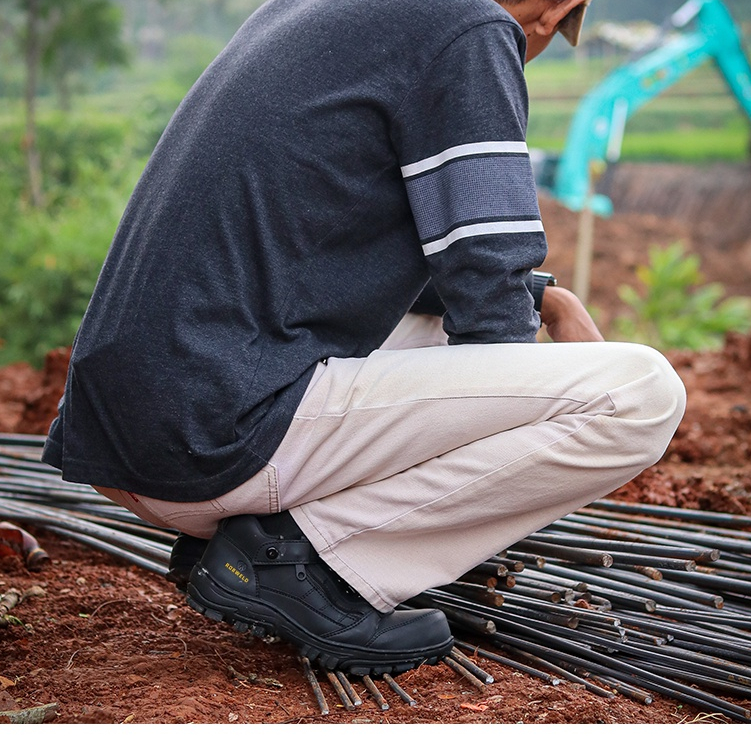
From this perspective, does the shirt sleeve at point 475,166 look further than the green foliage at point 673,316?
No

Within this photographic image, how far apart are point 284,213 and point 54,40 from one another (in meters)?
7.31

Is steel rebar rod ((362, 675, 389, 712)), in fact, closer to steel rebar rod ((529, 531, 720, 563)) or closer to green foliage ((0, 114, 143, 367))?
steel rebar rod ((529, 531, 720, 563))

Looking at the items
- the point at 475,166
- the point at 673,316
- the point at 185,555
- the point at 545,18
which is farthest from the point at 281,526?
the point at 673,316

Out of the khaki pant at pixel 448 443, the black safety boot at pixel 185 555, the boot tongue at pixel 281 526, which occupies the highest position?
the khaki pant at pixel 448 443

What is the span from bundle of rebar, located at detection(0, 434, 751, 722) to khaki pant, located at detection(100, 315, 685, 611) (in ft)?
0.74

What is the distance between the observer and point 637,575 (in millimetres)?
2008

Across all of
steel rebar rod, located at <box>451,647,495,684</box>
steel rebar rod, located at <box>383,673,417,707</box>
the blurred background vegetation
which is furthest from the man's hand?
the blurred background vegetation

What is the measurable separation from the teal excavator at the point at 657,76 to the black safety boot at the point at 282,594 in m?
7.72

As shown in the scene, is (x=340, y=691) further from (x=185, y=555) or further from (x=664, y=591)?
(x=664, y=591)

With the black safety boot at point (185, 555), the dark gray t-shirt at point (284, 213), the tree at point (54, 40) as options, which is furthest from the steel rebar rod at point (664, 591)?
the tree at point (54, 40)

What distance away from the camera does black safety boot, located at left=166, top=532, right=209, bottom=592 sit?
184 cm

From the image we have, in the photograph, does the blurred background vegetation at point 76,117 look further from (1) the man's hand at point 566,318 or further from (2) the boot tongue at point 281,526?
(2) the boot tongue at point 281,526

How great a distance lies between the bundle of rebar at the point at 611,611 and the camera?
5.62 ft

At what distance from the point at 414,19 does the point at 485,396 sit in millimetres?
650
